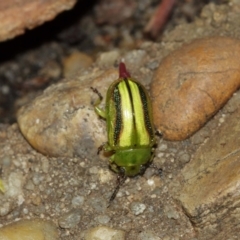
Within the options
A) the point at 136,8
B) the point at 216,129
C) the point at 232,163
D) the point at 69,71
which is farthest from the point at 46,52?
the point at 232,163

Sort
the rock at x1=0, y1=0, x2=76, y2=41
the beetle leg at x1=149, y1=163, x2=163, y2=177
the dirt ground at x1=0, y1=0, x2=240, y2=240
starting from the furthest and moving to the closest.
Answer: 1. the rock at x1=0, y1=0, x2=76, y2=41
2. the beetle leg at x1=149, y1=163, x2=163, y2=177
3. the dirt ground at x1=0, y1=0, x2=240, y2=240

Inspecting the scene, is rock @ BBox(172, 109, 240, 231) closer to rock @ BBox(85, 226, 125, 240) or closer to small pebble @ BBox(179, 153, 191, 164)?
small pebble @ BBox(179, 153, 191, 164)

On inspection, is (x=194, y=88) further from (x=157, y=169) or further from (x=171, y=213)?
(x=171, y=213)

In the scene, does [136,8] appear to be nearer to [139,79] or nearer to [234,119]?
[139,79]

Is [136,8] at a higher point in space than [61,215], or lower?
higher

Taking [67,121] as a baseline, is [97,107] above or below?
above

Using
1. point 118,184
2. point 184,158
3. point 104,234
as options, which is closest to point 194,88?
point 184,158

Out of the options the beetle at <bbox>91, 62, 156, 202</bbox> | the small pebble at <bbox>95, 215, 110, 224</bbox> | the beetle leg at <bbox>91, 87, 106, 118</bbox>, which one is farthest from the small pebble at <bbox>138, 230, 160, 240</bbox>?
the beetle leg at <bbox>91, 87, 106, 118</bbox>
